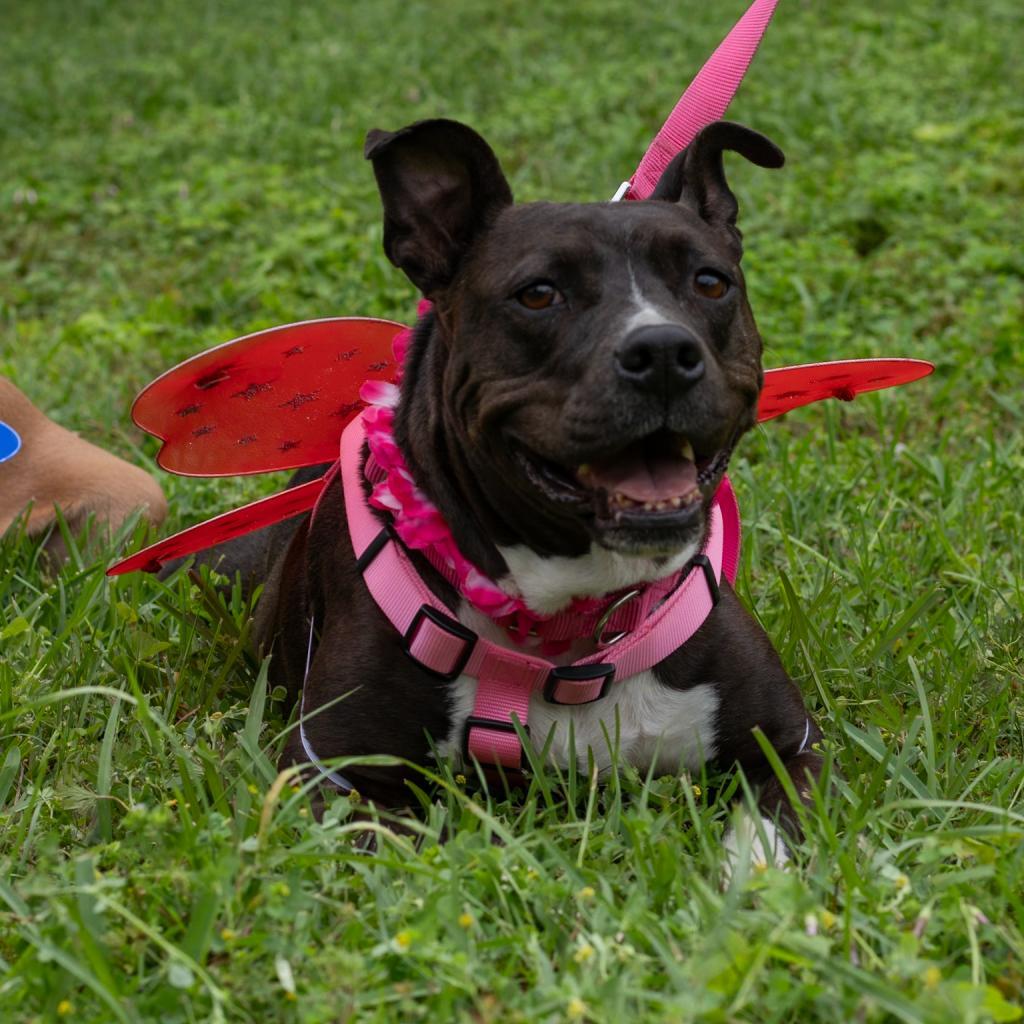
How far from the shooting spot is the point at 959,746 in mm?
3236

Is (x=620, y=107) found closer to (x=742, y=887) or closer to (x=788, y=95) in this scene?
(x=788, y=95)

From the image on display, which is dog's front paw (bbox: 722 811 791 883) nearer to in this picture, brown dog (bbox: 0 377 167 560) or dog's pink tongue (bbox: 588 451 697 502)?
dog's pink tongue (bbox: 588 451 697 502)

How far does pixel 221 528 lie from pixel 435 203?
0.97m

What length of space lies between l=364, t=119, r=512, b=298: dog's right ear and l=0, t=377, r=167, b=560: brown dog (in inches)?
63.6

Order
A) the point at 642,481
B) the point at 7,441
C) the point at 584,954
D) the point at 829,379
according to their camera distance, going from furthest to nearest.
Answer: the point at 7,441
the point at 829,379
the point at 642,481
the point at 584,954

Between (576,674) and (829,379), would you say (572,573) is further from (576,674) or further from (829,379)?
(829,379)

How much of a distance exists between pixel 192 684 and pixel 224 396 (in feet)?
2.25

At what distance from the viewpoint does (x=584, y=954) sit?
7.07ft

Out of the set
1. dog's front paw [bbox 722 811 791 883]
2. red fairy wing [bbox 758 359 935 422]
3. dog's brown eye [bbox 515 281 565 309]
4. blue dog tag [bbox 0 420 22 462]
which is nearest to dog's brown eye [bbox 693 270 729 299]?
dog's brown eye [bbox 515 281 565 309]

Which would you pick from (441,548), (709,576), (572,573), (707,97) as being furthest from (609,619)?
(707,97)

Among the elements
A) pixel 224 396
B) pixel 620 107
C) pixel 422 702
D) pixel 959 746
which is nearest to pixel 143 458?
pixel 224 396

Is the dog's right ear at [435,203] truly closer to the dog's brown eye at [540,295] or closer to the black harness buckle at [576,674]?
the dog's brown eye at [540,295]

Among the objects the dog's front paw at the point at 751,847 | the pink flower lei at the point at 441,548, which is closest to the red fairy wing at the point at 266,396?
the pink flower lei at the point at 441,548

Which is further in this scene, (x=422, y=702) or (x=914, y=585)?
(x=914, y=585)
